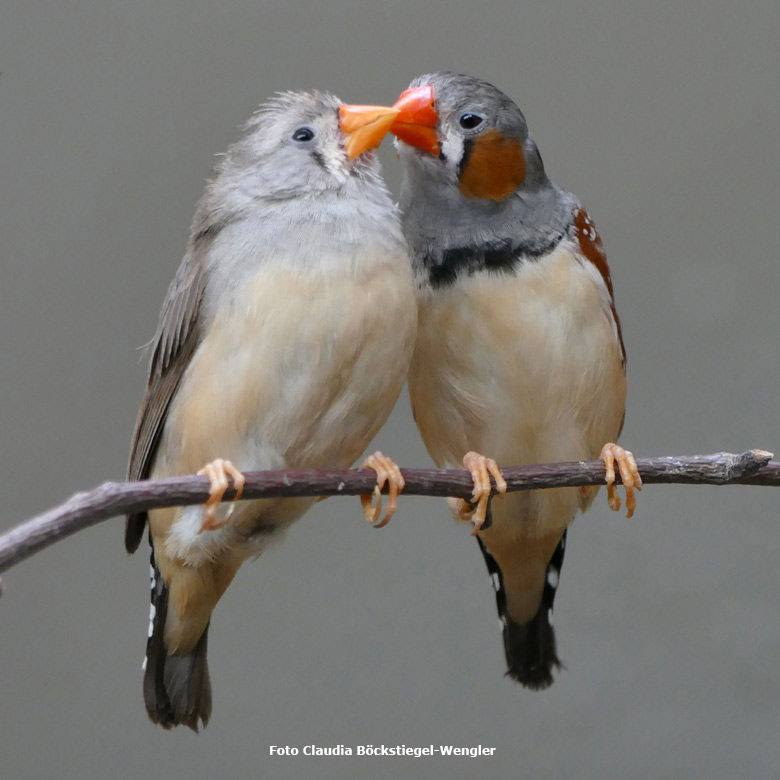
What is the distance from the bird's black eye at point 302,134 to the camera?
181cm

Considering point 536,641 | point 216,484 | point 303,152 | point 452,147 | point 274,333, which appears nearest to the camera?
point 216,484

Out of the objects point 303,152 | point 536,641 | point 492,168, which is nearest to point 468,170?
point 492,168

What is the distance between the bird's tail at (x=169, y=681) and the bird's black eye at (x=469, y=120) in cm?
93

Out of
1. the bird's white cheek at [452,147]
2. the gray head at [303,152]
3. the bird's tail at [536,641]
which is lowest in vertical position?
the bird's tail at [536,641]

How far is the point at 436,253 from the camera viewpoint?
6.48ft

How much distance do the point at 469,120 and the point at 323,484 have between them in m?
0.72

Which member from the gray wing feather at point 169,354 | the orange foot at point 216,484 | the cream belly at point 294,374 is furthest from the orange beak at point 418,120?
the orange foot at point 216,484

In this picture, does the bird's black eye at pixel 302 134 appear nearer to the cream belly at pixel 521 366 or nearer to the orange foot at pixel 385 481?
the cream belly at pixel 521 366

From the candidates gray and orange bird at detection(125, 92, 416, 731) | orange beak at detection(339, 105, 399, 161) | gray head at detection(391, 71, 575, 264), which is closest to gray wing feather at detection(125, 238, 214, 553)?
gray and orange bird at detection(125, 92, 416, 731)

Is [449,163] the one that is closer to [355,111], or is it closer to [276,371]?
[355,111]

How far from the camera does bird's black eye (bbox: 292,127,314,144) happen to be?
1.81 metres

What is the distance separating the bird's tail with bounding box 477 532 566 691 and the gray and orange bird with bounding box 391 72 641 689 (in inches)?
13.5

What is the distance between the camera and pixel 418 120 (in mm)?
1898

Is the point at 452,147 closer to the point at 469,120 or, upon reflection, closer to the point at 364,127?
the point at 469,120
